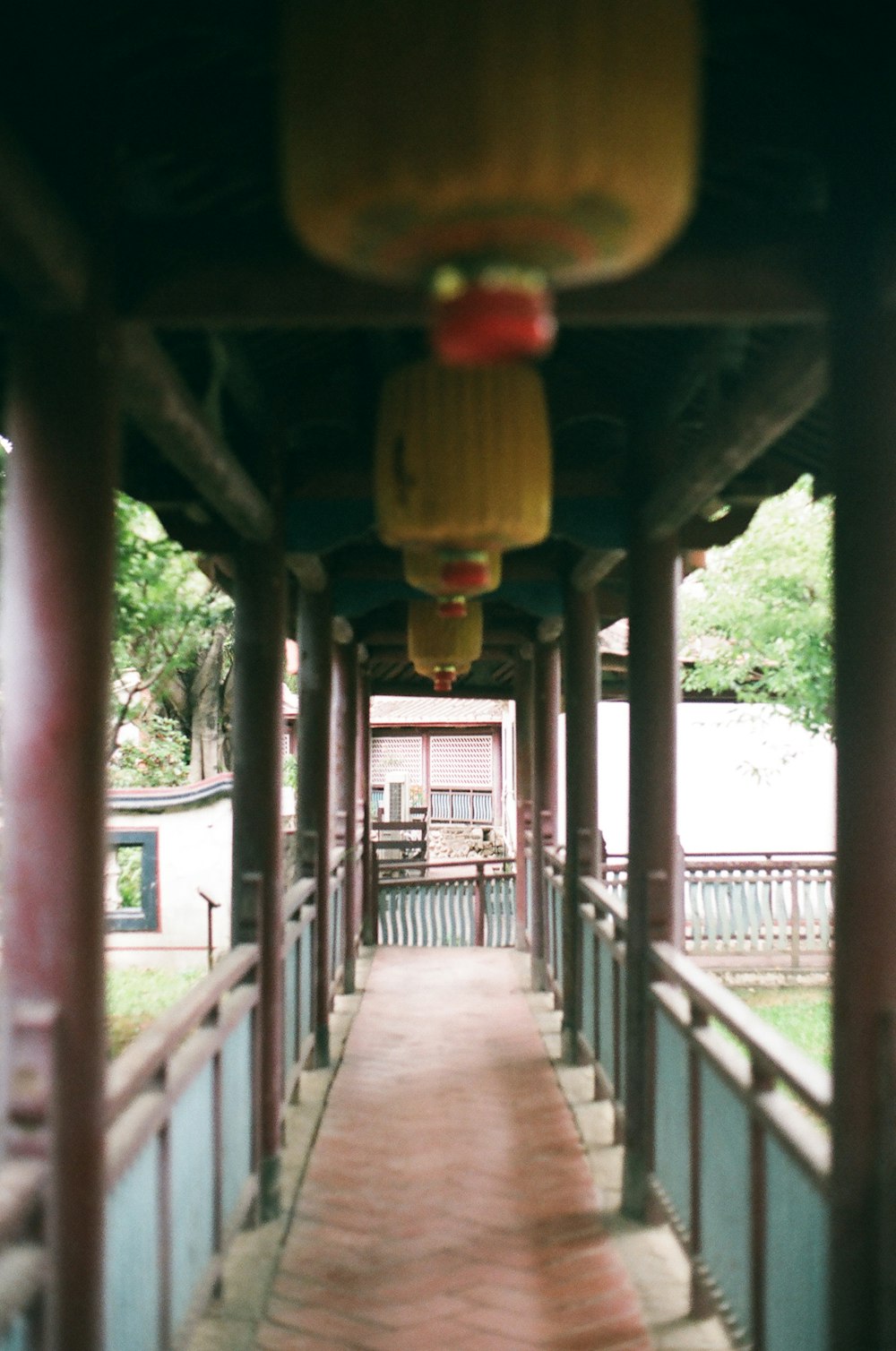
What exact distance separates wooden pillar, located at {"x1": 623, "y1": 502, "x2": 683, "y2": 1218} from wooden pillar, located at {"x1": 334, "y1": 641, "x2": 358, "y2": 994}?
4.70 m

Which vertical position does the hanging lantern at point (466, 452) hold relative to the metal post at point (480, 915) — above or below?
above

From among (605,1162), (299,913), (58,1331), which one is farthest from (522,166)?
(299,913)

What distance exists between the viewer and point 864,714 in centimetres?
245

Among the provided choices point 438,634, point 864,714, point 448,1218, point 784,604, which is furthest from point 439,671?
point 784,604

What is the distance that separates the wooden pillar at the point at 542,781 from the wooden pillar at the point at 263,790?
4.35m

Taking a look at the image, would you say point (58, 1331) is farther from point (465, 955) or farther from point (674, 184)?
point (465, 955)

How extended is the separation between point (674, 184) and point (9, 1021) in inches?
72.8

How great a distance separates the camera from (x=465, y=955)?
35.8 feet

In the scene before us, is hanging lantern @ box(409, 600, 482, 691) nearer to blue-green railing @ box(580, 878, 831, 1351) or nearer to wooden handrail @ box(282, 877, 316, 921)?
wooden handrail @ box(282, 877, 316, 921)

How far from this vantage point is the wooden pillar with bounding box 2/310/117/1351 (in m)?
2.31

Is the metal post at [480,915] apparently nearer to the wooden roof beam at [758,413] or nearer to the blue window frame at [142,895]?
the blue window frame at [142,895]

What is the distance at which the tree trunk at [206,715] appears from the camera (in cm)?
1858

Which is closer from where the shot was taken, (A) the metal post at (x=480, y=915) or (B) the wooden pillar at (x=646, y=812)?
(B) the wooden pillar at (x=646, y=812)

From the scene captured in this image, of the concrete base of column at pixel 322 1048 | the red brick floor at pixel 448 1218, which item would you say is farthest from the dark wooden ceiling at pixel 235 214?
the concrete base of column at pixel 322 1048
